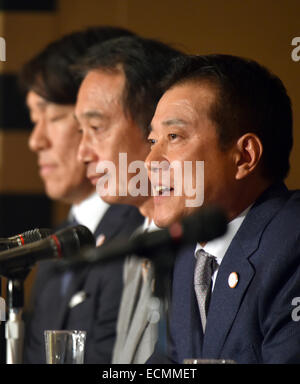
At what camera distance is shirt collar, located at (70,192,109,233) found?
1912mm

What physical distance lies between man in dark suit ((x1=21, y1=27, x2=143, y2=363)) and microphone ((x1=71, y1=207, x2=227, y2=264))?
0.87 meters

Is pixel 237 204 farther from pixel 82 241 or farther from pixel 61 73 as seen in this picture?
pixel 61 73

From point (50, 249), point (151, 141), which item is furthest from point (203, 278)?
point (50, 249)

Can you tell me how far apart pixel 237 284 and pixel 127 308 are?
1.37 feet

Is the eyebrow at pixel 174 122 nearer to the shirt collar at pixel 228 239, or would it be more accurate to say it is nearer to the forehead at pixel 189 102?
the forehead at pixel 189 102

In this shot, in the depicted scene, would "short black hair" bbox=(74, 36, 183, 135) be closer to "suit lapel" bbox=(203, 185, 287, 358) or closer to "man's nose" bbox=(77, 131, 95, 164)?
"man's nose" bbox=(77, 131, 95, 164)

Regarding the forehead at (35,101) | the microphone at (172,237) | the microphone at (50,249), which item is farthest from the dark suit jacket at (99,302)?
the microphone at (172,237)

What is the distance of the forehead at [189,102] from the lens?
4.97 feet

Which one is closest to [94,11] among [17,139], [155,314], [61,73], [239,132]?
[61,73]

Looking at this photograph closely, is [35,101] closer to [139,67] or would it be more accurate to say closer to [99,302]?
[139,67]

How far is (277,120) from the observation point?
1532 mm

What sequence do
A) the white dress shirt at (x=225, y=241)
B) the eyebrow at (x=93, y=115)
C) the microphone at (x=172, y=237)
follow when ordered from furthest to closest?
the eyebrow at (x=93, y=115) → the white dress shirt at (x=225, y=241) → the microphone at (x=172, y=237)

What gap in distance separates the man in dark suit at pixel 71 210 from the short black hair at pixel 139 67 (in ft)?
0.41

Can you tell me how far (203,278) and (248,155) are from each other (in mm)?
271
